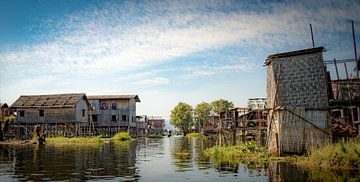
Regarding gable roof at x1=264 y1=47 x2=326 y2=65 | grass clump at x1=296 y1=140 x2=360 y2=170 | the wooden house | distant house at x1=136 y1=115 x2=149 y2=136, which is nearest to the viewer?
grass clump at x1=296 y1=140 x2=360 y2=170

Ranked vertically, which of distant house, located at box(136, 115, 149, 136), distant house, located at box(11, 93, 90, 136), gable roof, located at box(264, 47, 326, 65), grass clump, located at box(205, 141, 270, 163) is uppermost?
gable roof, located at box(264, 47, 326, 65)

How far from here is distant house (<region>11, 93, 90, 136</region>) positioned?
5472 cm

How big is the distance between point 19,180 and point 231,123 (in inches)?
822

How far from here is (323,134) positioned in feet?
75.0

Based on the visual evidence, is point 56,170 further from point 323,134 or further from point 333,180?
point 323,134

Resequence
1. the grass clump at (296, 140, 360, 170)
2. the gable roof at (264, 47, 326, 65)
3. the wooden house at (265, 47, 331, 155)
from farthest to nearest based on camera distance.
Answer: the gable roof at (264, 47, 326, 65)
the wooden house at (265, 47, 331, 155)
the grass clump at (296, 140, 360, 170)

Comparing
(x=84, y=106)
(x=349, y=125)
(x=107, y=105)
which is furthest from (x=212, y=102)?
(x=349, y=125)

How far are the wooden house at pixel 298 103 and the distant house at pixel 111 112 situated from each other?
144 feet

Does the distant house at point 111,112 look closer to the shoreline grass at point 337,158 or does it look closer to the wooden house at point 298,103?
the wooden house at point 298,103

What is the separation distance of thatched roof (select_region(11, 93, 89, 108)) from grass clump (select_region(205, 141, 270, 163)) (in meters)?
33.1

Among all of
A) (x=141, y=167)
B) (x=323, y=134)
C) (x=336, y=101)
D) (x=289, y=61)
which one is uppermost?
(x=289, y=61)

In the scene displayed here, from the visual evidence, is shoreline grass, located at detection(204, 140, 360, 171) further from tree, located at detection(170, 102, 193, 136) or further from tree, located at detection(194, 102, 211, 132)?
tree, located at detection(194, 102, 211, 132)

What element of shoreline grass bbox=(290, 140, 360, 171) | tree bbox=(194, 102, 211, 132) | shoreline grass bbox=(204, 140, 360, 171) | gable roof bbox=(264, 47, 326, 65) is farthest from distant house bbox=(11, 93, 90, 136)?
shoreline grass bbox=(290, 140, 360, 171)

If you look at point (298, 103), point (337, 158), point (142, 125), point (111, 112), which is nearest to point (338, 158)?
point (337, 158)
